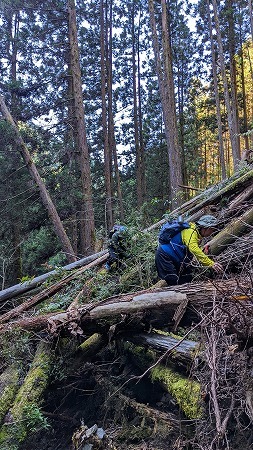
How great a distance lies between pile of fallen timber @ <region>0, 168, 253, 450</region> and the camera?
2.96 meters

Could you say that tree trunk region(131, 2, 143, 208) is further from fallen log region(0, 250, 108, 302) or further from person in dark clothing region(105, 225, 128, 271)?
person in dark clothing region(105, 225, 128, 271)

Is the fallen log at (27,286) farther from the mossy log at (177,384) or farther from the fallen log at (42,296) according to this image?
the mossy log at (177,384)

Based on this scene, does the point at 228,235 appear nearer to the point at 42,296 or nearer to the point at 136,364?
the point at 136,364

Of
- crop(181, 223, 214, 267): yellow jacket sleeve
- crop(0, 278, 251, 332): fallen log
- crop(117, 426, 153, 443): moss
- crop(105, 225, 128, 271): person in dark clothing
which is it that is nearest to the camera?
crop(0, 278, 251, 332): fallen log

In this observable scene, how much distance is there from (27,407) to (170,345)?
1.72 metres

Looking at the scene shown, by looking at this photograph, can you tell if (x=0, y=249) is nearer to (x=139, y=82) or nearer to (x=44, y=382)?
(x=44, y=382)

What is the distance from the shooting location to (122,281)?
230 inches

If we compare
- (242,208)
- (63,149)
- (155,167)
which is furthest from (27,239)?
(155,167)

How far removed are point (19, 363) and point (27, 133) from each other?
11.1 m

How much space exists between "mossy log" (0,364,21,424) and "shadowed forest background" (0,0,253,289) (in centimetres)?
403

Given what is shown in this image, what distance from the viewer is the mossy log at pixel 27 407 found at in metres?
3.70

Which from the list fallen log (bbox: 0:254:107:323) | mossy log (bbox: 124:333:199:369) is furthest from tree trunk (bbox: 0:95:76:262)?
mossy log (bbox: 124:333:199:369)

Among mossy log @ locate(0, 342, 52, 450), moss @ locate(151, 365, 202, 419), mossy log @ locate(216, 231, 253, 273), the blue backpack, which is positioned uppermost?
the blue backpack

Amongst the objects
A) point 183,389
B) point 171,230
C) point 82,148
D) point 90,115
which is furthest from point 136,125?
point 183,389
